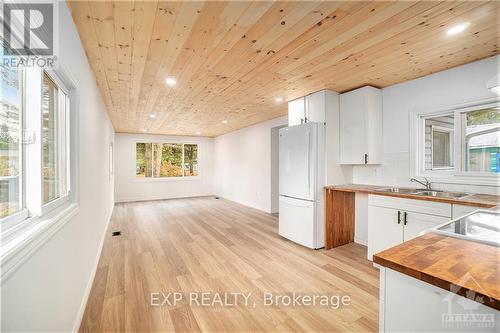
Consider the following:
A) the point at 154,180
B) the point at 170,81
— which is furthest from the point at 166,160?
the point at 170,81

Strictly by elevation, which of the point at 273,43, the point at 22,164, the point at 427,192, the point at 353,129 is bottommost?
the point at 427,192

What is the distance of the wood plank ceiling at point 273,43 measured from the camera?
64.6 inches

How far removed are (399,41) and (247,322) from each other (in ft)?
9.12

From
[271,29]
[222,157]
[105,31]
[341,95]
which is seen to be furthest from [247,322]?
[222,157]

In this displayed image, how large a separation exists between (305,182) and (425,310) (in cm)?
266

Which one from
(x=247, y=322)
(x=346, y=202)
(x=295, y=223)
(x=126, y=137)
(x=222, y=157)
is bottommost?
(x=247, y=322)

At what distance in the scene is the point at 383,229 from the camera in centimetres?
286

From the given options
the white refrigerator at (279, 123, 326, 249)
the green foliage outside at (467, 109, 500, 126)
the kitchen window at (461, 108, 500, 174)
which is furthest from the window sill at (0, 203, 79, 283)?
the green foliage outside at (467, 109, 500, 126)

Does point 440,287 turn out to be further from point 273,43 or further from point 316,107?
point 316,107

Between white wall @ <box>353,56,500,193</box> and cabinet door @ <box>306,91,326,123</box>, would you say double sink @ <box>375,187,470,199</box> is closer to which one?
white wall @ <box>353,56,500,193</box>

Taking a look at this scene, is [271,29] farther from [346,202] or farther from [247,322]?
[346,202]

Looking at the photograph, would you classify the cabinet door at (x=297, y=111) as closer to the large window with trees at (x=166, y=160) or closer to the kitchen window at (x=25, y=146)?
the kitchen window at (x=25, y=146)

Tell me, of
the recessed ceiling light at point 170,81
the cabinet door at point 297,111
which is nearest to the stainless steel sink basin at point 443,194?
the cabinet door at point 297,111

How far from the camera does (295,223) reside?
12.1 ft
